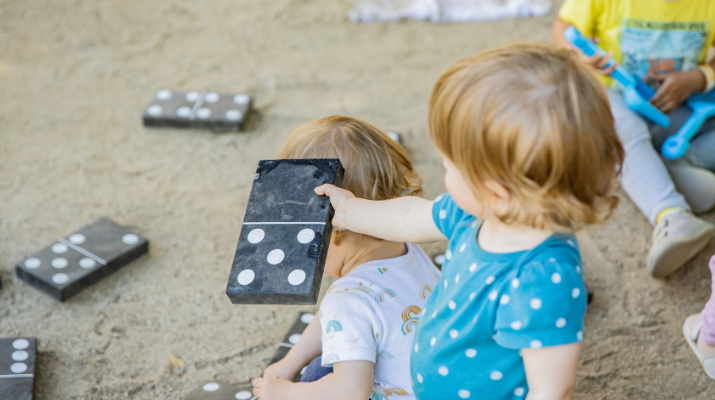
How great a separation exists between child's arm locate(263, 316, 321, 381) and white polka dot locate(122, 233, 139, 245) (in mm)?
678

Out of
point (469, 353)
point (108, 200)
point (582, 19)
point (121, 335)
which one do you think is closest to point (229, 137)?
point (108, 200)

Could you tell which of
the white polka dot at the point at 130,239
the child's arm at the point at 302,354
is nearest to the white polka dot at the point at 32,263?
the white polka dot at the point at 130,239

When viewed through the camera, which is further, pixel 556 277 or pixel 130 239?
pixel 130 239

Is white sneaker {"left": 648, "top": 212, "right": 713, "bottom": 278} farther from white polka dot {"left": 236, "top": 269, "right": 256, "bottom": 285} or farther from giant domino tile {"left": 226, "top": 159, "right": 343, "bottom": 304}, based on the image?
white polka dot {"left": 236, "top": 269, "right": 256, "bottom": 285}

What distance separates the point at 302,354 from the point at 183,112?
1282mm

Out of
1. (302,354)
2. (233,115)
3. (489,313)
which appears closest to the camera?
(489,313)

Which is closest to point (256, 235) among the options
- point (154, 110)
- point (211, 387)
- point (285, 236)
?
point (285, 236)

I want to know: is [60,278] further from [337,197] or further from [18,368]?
[337,197]

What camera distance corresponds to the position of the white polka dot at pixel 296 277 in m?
0.89

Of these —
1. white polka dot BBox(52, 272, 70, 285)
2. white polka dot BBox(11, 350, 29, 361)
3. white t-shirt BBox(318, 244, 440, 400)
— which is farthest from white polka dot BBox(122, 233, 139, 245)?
white t-shirt BBox(318, 244, 440, 400)

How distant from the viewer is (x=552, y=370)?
29.7 inches

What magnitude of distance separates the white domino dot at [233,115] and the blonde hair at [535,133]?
5.26 feet

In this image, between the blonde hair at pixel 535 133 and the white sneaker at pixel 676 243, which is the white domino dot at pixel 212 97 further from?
the blonde hair at pixel 535 133

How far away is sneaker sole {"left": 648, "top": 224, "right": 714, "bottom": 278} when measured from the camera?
1.59 metres
